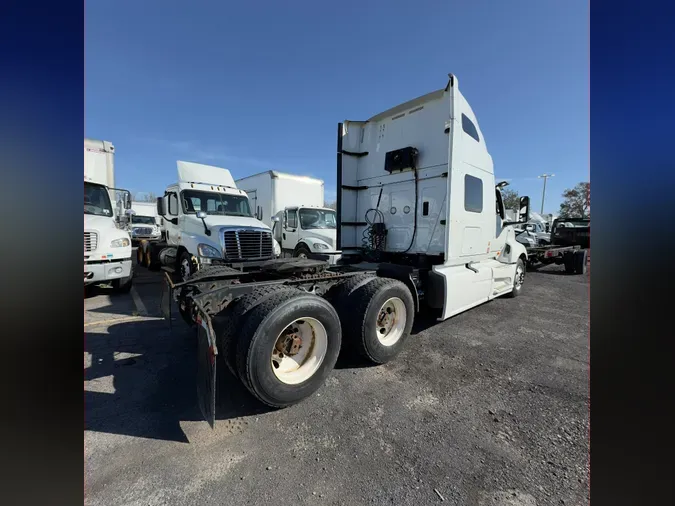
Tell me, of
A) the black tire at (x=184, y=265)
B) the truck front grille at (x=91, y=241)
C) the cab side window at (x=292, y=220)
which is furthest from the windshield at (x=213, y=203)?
the truck front grille at (x=91, y=241)

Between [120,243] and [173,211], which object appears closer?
[120,243]

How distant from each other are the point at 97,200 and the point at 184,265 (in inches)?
97.7

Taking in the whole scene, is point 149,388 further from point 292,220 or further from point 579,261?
point 579,261

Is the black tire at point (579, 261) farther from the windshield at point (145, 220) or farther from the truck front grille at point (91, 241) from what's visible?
the windshield at point (145, 220)

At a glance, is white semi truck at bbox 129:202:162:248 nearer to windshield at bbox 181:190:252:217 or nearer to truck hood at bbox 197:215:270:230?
windshield at bbox 181:190:252:217

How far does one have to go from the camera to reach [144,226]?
18.6 m

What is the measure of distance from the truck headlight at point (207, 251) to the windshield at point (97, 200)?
7.97 ft

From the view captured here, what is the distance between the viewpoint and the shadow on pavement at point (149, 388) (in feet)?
8.89

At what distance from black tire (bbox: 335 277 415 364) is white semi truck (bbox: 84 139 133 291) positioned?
4.79 metres

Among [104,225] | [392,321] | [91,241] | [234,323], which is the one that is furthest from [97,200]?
[392,321]

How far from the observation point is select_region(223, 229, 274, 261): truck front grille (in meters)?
7.34

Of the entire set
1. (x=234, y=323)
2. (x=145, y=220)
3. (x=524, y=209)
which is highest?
(x=145, y=220)
